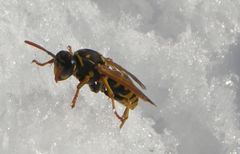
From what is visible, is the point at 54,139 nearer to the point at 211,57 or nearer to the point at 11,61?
the point at 11,61

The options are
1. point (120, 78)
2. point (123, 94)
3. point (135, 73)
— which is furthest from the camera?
point (135, 73)

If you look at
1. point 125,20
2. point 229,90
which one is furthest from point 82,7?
point 229,90

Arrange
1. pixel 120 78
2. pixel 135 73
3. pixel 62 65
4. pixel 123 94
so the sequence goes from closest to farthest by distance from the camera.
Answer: pixel 62 65
pixel 120 78
pixel 123 94
pixel 135 73

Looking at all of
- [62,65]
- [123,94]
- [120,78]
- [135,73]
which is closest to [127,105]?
[123,94]

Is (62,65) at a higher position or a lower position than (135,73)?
lower

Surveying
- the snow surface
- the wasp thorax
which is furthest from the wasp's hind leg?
the wasp thorax

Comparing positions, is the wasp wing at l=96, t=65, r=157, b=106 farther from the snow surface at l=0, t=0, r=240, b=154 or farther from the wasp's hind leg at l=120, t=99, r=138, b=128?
the snow surface at l=0, t=0, r=240, b=154

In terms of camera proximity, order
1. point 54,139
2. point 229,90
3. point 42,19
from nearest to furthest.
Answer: point 54,139 < point 42,19 < point 229,90

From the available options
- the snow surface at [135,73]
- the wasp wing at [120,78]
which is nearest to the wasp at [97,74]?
the wasp wing at [120,78]

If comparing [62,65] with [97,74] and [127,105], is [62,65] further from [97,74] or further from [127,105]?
[127,105]
